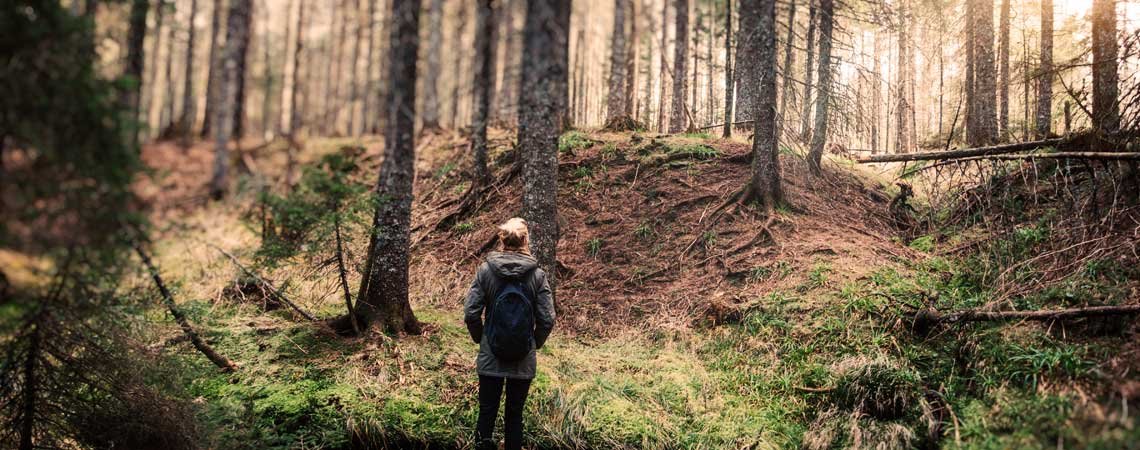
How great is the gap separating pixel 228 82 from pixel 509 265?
13.4 meters

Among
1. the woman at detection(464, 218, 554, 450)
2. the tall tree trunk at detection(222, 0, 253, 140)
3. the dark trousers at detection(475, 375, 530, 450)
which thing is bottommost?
the dark trousers at detection(475, 375, 530, 450)

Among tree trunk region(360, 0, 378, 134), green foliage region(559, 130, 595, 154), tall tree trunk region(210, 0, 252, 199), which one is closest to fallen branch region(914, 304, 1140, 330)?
tree trunk region(360, 0, 378, 134)

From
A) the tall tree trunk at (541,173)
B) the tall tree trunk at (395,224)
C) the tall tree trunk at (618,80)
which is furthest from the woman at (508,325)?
the tall tree trunk at (618,80)

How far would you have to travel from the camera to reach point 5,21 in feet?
9.49

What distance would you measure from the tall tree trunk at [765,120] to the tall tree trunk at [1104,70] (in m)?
3.63

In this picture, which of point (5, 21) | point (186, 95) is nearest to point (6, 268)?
point (5, 21)

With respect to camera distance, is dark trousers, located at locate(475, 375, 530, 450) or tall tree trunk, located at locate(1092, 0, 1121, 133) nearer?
dark trousers, located at locate(475, 375, 530, 450)

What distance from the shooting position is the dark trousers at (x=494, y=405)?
466 cm

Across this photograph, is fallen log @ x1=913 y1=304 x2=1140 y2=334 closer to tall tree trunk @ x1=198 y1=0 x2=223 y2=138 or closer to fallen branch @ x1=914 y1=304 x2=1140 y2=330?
fallen branch @ x1=914 y1=304 x2=1140 y2=330

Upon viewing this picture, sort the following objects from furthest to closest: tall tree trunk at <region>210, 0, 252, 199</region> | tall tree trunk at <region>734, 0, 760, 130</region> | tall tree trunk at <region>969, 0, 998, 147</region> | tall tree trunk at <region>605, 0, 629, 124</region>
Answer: tall tree trunk at <region>210, 0, 252, 199</region>, tall tree trunk at <region>605, 0, 629, 124</region>, tall tree trunk at <region>969, 0, 998, 147</region>, tall tree trunk at <region>734, 0, 760, 130</region>

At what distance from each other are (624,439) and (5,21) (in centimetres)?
530

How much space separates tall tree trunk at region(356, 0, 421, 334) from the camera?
625 centimetres

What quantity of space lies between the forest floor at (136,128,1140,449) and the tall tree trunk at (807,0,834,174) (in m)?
0.70

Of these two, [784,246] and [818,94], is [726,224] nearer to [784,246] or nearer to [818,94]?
[784,246]
